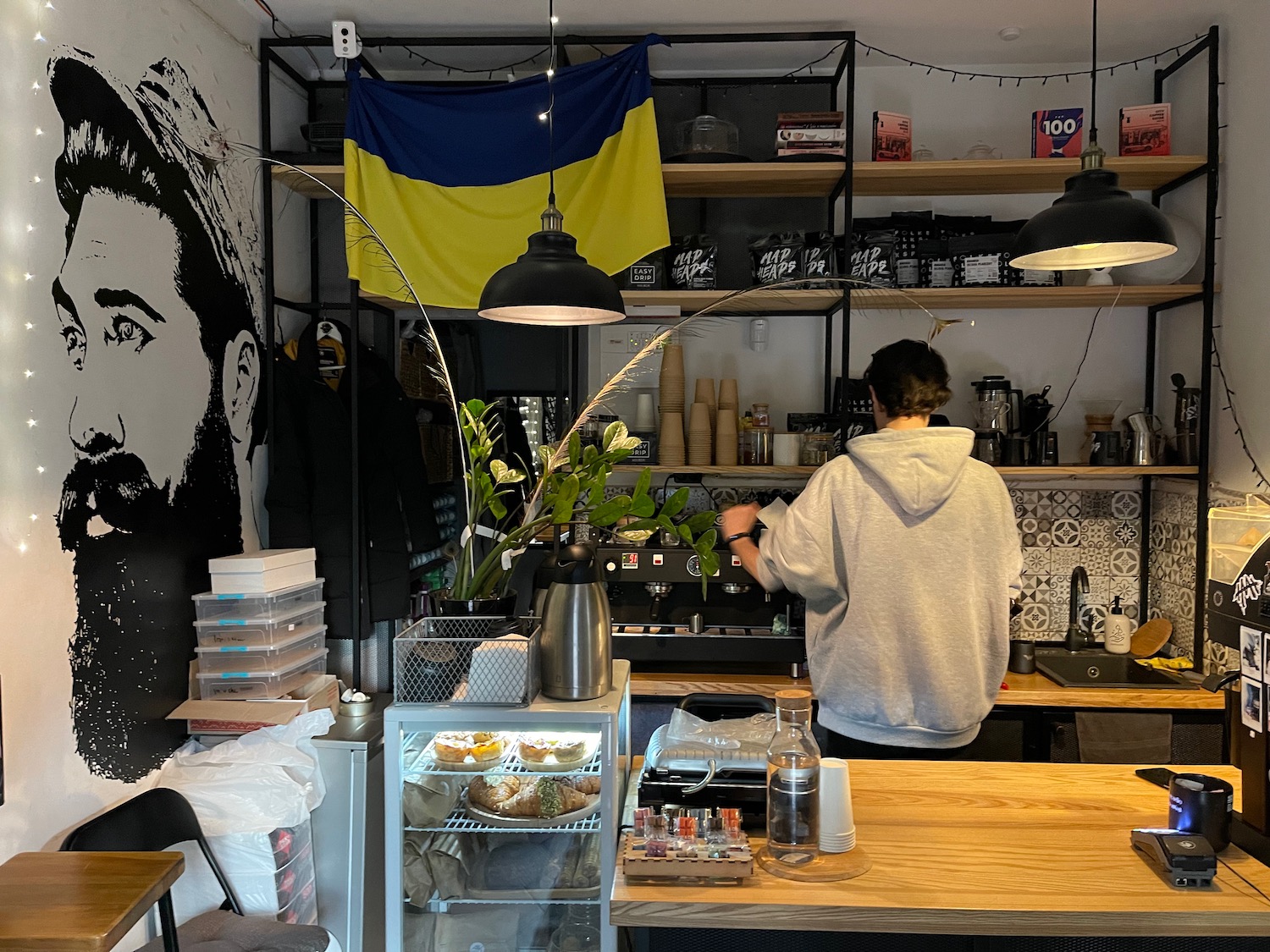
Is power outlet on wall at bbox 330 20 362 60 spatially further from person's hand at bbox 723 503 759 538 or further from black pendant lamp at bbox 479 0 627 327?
person's hand at bbox 723 503 759 538

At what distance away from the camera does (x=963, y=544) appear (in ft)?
7.45

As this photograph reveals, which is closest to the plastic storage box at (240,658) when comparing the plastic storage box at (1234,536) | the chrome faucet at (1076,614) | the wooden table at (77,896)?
the wooden table at (77,896)

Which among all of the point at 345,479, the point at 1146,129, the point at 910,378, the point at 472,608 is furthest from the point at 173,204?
the point at 1146,129

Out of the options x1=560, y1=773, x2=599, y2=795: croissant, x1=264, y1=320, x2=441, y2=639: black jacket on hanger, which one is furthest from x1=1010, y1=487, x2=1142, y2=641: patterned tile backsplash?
x1=264, y1=320, x2=441, y2=639: black jacket on hanger

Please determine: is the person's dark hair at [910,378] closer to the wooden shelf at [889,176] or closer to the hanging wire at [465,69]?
the wooden shelf at [889,176]

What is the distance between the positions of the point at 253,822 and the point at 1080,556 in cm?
291

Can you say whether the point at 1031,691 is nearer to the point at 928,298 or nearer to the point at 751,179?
the point at 928,298

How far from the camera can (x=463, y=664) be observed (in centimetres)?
183

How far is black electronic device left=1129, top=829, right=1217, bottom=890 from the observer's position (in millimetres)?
1512

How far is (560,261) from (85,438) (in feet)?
4.10

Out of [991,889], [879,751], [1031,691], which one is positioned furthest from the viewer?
[1031,691]

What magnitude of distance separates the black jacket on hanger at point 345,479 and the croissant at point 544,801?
1.49 m

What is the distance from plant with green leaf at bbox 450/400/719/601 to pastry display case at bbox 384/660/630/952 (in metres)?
0.29

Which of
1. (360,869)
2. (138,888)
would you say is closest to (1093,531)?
(360,869)
